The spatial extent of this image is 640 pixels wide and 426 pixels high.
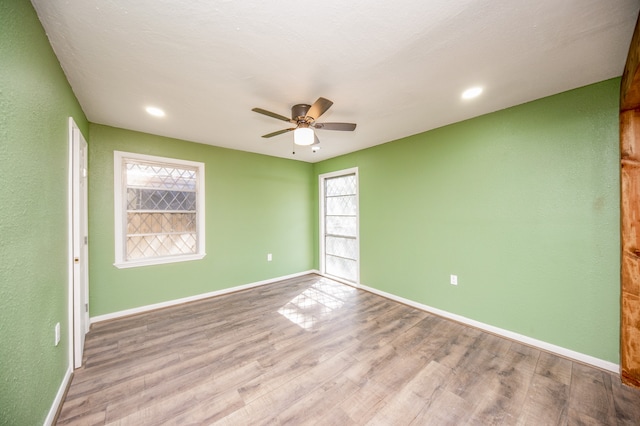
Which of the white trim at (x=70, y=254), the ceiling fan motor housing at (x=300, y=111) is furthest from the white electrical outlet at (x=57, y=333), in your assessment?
the ceiling fan motor housing at (x=300, y=111)

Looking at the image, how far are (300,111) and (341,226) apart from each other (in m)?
2.70

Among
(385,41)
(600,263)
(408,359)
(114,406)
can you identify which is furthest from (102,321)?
(600,263)

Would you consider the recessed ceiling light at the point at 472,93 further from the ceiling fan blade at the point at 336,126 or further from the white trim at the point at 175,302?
the white trim at the point at 175,302

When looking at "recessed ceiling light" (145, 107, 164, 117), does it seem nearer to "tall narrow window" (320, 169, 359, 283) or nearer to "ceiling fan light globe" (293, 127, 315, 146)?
"ceiling fan light globe" (293, 127, 315, 146)

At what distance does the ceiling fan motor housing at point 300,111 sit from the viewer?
217 cm

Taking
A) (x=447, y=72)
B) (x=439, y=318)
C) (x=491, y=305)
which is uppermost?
(x=447, y=72)

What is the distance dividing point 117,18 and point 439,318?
395 cm

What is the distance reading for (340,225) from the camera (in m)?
4.54

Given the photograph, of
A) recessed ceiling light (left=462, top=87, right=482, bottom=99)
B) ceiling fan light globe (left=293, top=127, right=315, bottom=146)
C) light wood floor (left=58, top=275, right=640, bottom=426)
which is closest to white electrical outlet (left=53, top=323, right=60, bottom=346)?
light wood floor (left=58, top=275, right=640, bottom=426)

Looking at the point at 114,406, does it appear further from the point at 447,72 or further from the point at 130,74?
the point at 447,72

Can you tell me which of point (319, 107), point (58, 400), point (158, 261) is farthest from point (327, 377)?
point (158, 261)

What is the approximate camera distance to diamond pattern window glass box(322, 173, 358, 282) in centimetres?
426

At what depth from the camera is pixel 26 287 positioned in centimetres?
119

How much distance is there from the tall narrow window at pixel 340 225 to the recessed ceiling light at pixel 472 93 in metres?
2.08
